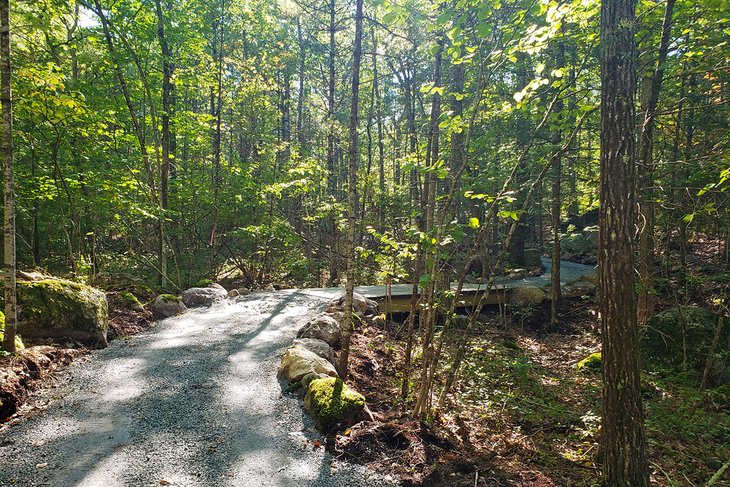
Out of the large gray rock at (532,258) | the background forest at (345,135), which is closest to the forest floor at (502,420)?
the background forest at (345,135)

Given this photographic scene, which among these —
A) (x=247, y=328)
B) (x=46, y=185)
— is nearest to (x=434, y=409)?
(x=247, y=328)

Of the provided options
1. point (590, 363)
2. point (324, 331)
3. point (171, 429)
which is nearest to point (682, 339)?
point (590, 363)

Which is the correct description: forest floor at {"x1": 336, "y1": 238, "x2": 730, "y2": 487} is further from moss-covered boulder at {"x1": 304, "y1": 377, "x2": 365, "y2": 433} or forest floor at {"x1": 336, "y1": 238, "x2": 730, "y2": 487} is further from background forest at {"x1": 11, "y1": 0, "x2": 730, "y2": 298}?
background forest at {"x1": 11, "y1": 0, "x2": 730, "y2": 298}

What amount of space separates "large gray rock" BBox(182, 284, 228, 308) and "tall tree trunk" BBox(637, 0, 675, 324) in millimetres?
9131

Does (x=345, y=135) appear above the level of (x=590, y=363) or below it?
above

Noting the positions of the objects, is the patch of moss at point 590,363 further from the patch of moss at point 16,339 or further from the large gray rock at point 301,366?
the patch of moss at point 16,339

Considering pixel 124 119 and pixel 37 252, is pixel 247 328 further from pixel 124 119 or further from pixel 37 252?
pixel 124 119

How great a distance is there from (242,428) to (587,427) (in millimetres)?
4187

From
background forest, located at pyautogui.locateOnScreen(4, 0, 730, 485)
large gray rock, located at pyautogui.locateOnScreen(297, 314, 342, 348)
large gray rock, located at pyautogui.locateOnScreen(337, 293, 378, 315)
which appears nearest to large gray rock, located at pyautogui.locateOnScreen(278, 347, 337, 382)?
background forest, located at pyautogui.locateOnScreen(4, 0, 730, 485)

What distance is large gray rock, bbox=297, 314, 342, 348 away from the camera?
7070mm

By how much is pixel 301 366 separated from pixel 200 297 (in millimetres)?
5638

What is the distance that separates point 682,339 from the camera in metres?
6.87

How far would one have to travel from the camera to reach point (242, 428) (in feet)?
13.8

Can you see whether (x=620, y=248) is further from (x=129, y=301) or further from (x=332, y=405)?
(x=129, y=301)
